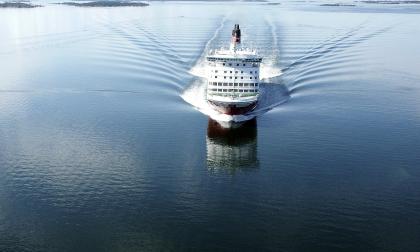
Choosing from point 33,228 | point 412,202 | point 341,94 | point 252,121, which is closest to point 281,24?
point 341,94

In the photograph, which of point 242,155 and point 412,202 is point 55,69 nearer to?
point 242,155

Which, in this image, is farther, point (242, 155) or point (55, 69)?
point (55, 69)

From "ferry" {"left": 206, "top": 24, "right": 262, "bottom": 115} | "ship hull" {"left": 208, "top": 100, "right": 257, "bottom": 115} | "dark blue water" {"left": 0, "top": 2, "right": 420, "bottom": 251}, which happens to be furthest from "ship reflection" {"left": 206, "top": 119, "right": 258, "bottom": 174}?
Result: "ferry" {"left": 206, "top": 24, "right": 262, "bottom": 115}

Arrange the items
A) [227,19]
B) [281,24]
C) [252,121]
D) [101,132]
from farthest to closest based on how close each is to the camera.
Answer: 1. [227,19]
2. [281,24]
3. [252,121]
4. [101,132]

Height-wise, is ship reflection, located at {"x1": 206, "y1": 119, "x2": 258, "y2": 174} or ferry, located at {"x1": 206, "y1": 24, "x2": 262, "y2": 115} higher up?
ferry, located at {"x1": 206, "y1": 24, "x2": 262, "y2": 115}

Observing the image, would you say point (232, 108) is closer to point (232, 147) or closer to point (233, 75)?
point (233, 75)

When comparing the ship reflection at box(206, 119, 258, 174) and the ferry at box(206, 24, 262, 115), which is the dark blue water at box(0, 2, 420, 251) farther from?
the ferry at box(206, 24, 262, 115)

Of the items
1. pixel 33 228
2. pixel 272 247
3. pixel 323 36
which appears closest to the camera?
pixel 272 247

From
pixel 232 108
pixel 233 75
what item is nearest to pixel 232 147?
pixel 232 108
